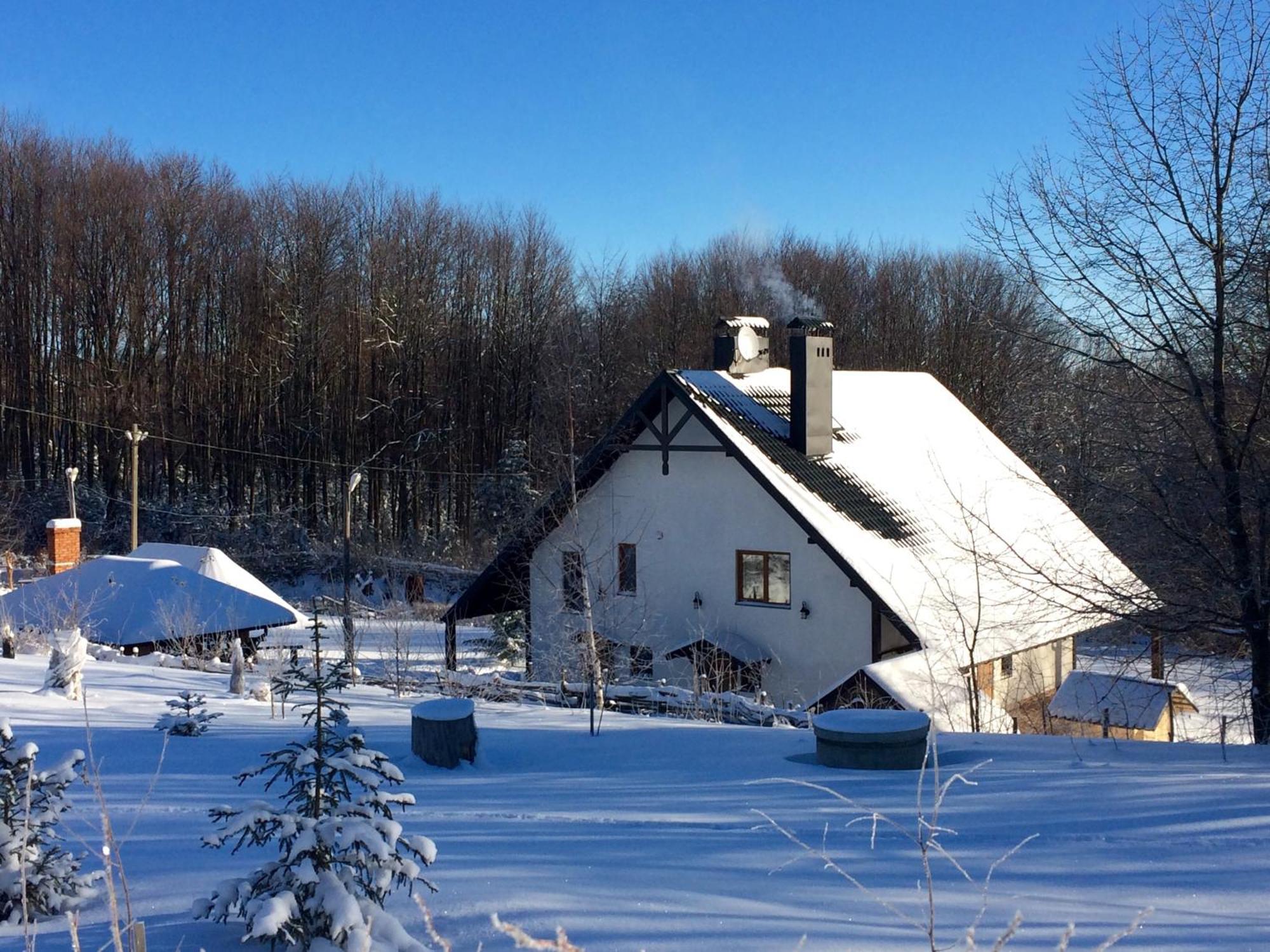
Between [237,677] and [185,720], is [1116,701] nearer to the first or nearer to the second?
[237,677]

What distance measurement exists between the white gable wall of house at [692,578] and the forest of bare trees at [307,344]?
54.0ft

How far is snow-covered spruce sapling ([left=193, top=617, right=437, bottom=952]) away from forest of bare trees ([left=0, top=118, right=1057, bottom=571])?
101 feet

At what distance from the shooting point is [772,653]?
16.0m

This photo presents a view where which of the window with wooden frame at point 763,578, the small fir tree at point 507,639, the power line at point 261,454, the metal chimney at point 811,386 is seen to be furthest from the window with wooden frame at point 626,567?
the power line at point 261,454

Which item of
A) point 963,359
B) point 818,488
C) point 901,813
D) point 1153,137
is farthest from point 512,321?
point 901,813

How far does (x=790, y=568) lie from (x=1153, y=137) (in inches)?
331

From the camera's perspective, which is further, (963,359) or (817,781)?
(963,359)

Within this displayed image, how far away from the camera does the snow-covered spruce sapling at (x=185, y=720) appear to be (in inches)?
321

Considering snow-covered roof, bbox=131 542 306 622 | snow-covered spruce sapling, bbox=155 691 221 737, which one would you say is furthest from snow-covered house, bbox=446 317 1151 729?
snow-covered spruce sapling, bbox=155 691 221 737

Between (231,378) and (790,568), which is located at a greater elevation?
(231,378)

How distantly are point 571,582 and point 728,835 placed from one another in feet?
38.9

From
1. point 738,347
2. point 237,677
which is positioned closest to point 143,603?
point 237,677

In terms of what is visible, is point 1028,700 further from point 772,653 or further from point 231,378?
point 231,378

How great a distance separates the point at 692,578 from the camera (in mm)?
17125
